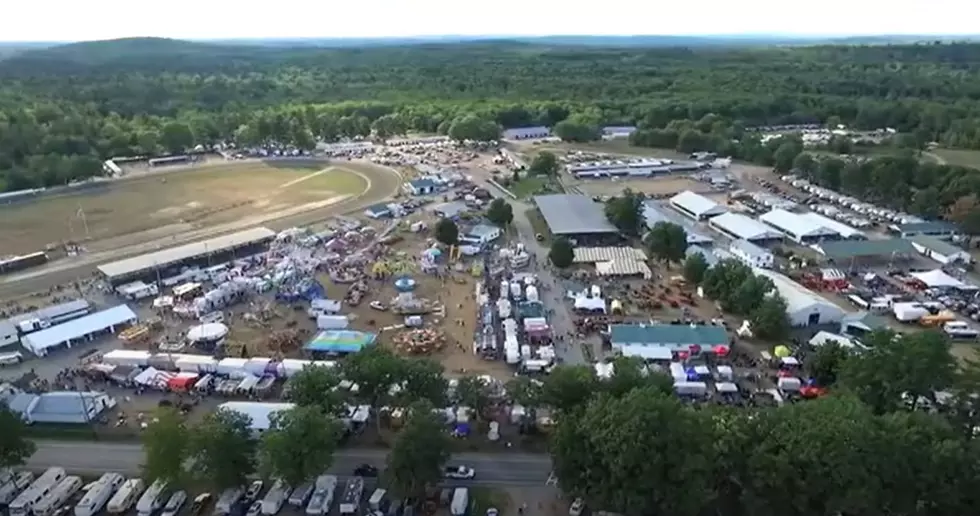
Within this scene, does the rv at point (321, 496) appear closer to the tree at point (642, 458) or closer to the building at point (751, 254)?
the tree at point (642, 458)

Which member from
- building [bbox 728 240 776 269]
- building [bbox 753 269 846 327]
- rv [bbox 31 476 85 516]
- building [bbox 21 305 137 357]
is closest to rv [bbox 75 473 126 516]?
rv [bbox 31 476 85 516]

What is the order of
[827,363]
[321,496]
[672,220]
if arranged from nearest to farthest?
[321,496]
[827,363]
[672,220]

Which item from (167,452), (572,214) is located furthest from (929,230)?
(167,452)

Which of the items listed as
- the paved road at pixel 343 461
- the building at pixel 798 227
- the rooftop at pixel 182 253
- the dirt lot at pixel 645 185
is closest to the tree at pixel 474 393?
the paved road at pixel 343 461

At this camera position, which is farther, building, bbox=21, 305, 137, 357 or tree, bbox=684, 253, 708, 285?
tree, bbox=684, 253, 708, 285

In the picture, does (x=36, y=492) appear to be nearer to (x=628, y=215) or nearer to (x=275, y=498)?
(x=275, y=498)

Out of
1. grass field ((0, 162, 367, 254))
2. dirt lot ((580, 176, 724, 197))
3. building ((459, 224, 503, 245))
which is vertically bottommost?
dirt lot ((580, 176, 724, 197))

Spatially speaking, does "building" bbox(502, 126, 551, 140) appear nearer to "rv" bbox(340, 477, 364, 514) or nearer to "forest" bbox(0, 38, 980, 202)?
"forest" bbox(0, 38, 980, 202)

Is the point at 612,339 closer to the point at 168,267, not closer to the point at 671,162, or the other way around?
the point at 168,267
